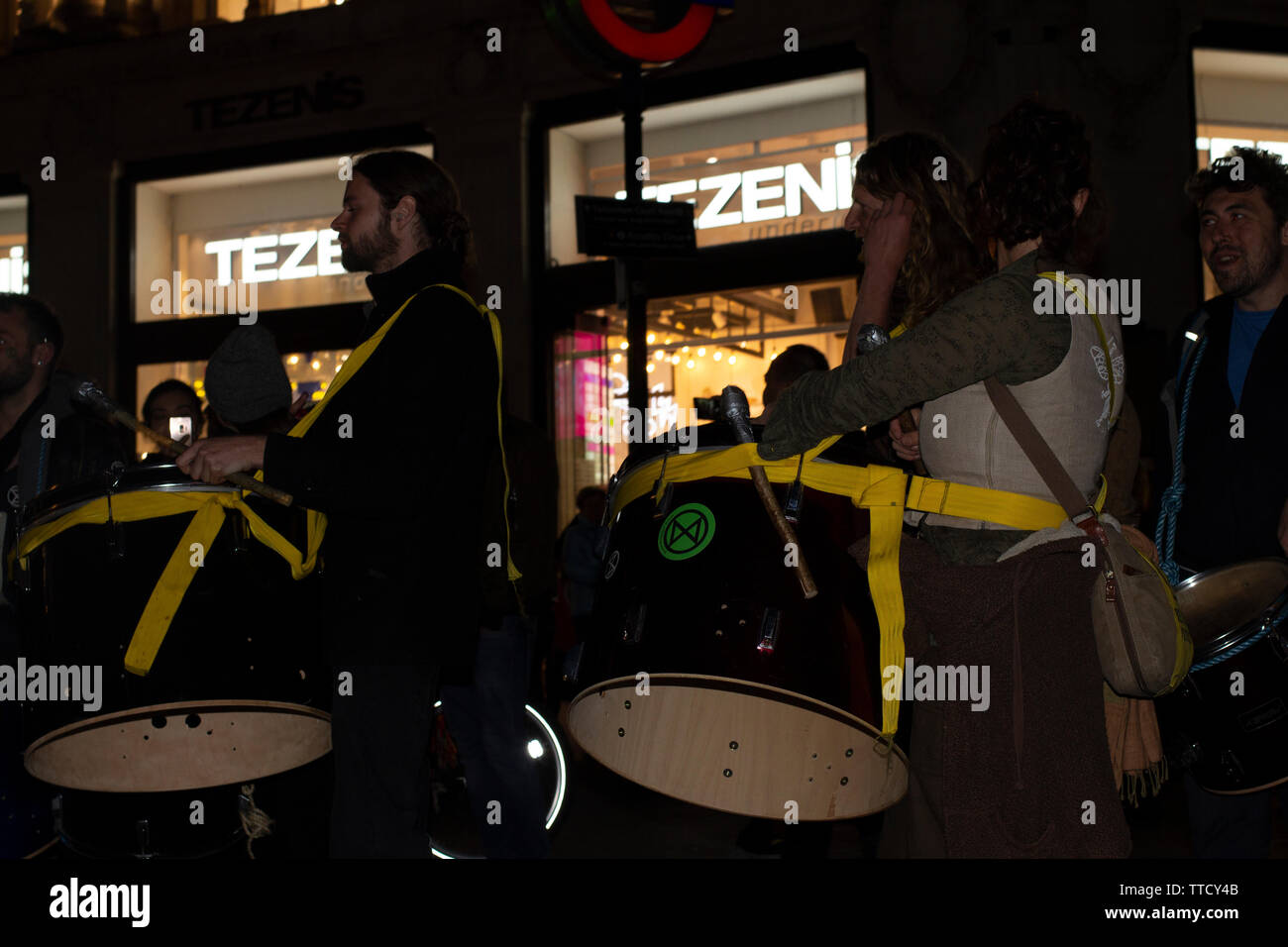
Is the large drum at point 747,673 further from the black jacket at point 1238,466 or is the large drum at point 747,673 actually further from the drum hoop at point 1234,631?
the black jacket at point 1238,466

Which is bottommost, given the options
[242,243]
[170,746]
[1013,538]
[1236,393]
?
[170,746]

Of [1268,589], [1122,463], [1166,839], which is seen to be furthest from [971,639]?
[1166,839]

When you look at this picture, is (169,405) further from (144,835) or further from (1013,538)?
(1013,538)

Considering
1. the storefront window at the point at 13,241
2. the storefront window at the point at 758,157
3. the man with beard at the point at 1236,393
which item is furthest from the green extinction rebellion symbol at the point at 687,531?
the storefront window at the point at 13,241

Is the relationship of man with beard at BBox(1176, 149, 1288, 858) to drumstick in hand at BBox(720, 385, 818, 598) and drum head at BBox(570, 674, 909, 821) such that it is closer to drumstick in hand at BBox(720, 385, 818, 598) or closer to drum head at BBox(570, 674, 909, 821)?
drum head at BBox(570, 674, 909, 821)

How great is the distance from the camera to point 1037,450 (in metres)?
2.51

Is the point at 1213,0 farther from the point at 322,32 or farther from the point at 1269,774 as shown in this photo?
the point at 1269,774

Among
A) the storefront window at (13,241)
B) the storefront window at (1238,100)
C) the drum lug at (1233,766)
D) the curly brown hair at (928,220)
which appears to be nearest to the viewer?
the curly brown hair at (928,220)

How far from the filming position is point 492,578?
407 centimetres

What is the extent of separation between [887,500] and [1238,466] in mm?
1525

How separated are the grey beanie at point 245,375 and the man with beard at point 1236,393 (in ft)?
8.46

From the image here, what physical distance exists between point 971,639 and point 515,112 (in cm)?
962

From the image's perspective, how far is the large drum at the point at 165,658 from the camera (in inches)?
121

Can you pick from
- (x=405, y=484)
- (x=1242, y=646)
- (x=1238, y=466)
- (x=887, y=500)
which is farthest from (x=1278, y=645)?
(x=405, y=484)
